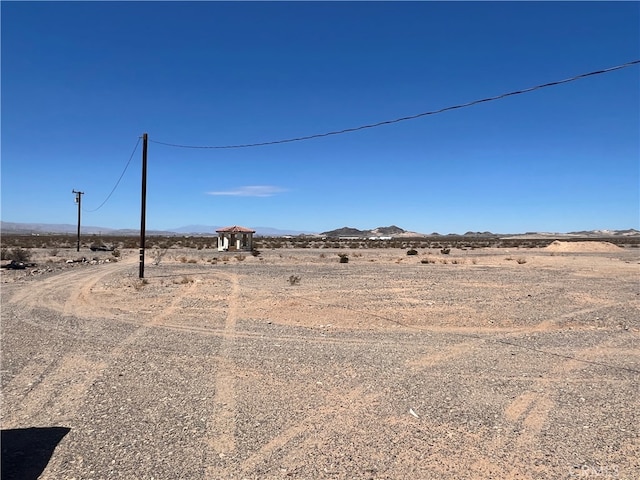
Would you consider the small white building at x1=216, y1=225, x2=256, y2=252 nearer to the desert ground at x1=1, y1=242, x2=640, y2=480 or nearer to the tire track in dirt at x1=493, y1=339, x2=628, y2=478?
the desert ground at x1=1, y1=242, x2=640, y2=480

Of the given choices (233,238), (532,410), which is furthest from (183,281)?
(233,238)

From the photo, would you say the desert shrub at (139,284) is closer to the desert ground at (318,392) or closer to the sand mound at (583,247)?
the desert ground at (318,392)

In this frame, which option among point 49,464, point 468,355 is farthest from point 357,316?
point 49,464

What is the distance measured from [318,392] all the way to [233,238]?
47937 mm

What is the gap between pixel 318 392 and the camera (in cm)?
671

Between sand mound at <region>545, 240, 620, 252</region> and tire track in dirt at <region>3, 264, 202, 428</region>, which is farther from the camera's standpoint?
sand mound at <region>545, 240, 620, 252</region>

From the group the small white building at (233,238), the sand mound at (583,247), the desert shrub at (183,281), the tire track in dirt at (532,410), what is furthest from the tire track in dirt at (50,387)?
the sand mound at (583,247)

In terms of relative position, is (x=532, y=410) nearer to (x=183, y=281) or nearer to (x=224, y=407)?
(x=224, y=407)

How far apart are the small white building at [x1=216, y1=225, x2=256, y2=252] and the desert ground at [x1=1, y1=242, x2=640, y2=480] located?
38509 mm

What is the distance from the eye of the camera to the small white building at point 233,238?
174 ft

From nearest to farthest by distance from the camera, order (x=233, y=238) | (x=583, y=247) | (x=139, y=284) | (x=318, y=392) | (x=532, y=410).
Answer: (x=532, y=410) → (x=318, y=392) → (x=139, y=284) → (x=233, y=238) → (x=583, y=247)

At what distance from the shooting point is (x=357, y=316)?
530 inches

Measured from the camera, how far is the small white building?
53.0m

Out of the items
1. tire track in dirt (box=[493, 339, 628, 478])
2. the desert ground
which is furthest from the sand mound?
tire track in dirt (box=[493, 339, 628, 478])
